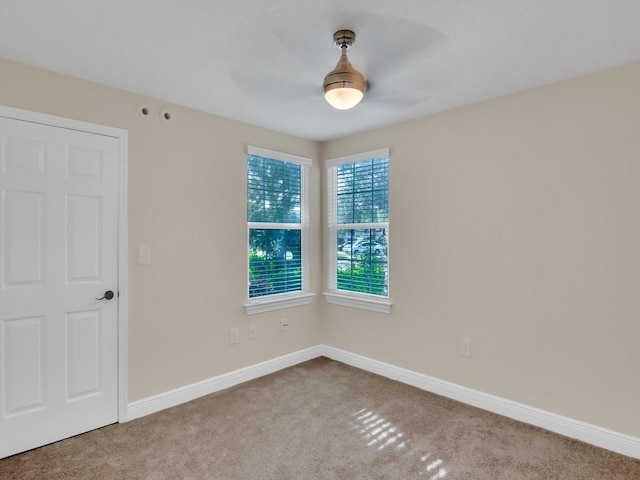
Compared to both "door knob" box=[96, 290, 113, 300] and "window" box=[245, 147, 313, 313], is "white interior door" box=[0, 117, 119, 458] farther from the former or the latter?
"window" box=[245, 147, 313, 313]

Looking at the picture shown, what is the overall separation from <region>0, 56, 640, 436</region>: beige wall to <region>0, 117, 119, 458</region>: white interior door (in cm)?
17

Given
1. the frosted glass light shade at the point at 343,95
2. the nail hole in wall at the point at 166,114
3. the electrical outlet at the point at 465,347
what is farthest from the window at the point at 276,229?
the electrical outlet at the point at 465,347

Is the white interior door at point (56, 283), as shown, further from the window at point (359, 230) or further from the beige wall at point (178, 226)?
the window at point (359, 230)

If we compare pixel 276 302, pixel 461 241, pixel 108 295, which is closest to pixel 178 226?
pixel 108 295

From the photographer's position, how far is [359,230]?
3.81 metres

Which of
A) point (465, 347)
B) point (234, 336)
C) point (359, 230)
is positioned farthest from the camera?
point (359, 230)

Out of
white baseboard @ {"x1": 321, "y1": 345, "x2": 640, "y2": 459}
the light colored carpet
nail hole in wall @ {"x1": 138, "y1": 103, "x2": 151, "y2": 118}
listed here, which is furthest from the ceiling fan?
white baseboard @ {"x1": 321, "y1": 345, "x2": 640, "y2": 459}

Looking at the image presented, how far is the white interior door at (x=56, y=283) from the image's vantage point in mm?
2242

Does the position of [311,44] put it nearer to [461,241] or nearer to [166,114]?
[166,114]

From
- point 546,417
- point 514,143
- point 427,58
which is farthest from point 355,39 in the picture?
point 546,417

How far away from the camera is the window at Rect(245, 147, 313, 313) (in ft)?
11.6

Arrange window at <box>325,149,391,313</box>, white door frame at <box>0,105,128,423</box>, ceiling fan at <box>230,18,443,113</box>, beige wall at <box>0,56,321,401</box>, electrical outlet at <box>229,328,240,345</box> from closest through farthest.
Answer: ceiling fan at <box>230,18,443,113</box> < beige wall at <box>0,56,321,401</box> < white door frame at <box>0,105,128,423</box> < electrical outlet at <box>229,328,240,345</box> < window at <box>325,149,391,313</box>

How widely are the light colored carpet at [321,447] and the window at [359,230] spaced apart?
3.56 feet

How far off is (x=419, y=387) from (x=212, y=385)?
1.77m
